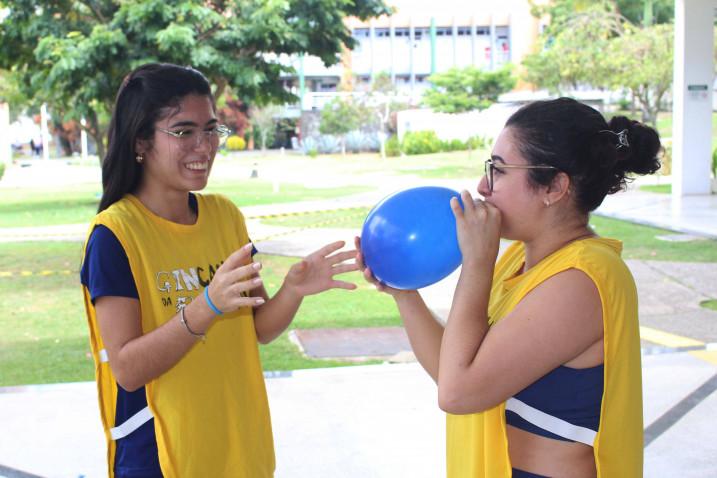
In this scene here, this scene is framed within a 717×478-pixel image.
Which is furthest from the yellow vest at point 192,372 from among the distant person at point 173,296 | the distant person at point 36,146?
the distant person at point 36,146

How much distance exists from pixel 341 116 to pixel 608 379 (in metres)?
45.0

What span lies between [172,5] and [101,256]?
11302 millimetres

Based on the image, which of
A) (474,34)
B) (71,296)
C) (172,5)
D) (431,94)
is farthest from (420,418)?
(474,34)

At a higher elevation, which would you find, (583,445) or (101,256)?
(101,256)

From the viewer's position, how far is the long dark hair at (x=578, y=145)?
5.96ft

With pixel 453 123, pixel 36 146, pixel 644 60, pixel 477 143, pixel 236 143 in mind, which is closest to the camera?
pixel 644 60

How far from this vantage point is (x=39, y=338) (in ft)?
23.0

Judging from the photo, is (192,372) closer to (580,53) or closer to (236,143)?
(580,53)

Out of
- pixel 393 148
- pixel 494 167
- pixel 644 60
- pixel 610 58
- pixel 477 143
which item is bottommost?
pixel 393 148

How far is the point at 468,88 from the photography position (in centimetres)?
4478

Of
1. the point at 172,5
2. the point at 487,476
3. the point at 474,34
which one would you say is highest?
the point at 474,34

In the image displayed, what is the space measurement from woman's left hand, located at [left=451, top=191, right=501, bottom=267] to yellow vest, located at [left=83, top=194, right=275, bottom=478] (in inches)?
27.7

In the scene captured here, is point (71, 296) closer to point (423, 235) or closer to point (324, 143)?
point (423, 235)

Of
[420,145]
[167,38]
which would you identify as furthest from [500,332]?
[420,145]
